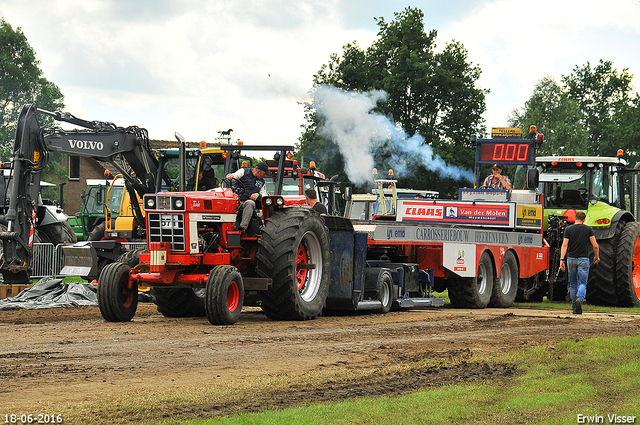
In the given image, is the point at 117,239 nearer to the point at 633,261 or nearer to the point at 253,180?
the point at 253,180

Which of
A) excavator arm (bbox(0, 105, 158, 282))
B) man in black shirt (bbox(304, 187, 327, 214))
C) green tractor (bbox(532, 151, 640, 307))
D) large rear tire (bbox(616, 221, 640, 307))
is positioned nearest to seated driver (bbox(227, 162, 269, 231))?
man in black shirt (bbox(304, 187, 327, 214))

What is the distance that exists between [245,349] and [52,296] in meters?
7.75

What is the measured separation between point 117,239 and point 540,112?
5031 centimetres

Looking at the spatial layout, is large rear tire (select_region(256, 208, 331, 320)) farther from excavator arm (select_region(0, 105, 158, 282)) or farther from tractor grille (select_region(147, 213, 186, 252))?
excavator arm (select_region(0, 105, 158, 282))

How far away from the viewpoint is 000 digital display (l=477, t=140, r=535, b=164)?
17312 millimetres

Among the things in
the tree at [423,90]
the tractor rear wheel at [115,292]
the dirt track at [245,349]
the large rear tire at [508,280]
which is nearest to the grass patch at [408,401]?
the dirt track at [245,349]

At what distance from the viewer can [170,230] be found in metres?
10.9

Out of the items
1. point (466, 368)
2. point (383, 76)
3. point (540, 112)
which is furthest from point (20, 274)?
point (540, 112)

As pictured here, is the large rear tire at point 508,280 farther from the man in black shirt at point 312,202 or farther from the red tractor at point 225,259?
the red tractor at point 225,259

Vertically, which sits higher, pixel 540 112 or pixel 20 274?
pixel 540 112

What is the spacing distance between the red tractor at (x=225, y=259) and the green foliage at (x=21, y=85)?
125 feet

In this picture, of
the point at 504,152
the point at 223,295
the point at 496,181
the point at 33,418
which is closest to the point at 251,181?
the point at 223,295

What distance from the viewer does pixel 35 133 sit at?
14.6 metres

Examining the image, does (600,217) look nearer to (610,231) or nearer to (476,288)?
(610,231)
